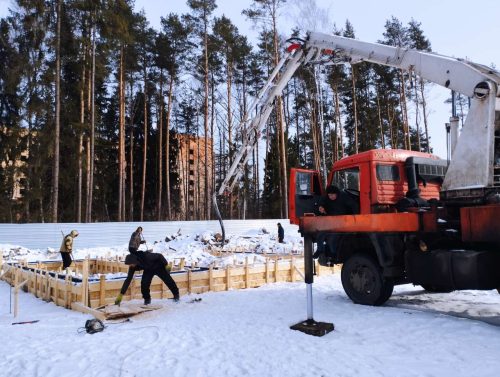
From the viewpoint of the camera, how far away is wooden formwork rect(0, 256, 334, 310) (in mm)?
8281

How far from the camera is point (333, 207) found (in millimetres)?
8195

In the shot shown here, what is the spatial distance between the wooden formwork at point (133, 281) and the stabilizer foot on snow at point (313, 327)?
404 centimetres

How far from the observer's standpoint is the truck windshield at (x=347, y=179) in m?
8.05

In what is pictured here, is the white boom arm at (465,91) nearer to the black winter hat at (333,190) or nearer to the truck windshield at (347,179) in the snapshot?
the truck windshield at (347,179)

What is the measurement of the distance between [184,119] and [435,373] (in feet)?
131

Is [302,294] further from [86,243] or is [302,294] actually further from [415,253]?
[86,243]

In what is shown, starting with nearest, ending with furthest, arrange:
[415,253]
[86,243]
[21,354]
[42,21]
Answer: [21,354] < [415,253] < [86,243] < [42,21]

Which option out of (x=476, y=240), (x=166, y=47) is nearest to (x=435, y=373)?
(x=476, y=240)

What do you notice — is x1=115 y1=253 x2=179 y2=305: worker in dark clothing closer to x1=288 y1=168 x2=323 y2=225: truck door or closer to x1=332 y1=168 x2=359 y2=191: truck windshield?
x1=288 y1=168 x2=323 y2=225: truck door

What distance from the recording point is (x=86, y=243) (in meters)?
19.8

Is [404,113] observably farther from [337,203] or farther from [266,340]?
[266,340]

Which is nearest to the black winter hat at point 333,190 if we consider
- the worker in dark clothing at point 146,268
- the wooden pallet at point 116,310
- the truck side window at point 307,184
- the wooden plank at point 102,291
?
the truck side window at point 307,184

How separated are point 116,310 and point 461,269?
561 cm

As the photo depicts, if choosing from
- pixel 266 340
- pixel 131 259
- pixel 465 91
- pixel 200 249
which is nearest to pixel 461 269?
pixel 465 91
